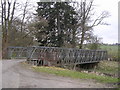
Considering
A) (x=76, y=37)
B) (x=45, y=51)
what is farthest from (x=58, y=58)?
(x=76, y=37)

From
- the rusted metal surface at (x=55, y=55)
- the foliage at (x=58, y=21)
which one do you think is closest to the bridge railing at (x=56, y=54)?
the rusted metal surface at (x=55, y=55)

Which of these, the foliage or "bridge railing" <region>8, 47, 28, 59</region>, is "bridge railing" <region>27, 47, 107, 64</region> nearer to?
"bridge railing" <region>8, 47, 28, 59</region>

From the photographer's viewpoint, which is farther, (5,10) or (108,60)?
(108,60)

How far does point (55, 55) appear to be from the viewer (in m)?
20.6

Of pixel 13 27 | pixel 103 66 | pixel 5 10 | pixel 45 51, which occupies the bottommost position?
pixel 103 66

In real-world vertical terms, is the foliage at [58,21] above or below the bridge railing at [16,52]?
above

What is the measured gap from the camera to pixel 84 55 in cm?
2742

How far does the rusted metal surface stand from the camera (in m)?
18.5

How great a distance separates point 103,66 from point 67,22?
35.4ft

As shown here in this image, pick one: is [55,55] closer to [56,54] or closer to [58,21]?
[56,54]

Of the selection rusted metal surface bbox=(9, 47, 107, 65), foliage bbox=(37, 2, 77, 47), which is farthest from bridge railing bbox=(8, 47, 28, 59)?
foliage bbox=(37, 2, 77, 47)

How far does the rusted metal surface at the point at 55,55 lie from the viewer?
18502mm

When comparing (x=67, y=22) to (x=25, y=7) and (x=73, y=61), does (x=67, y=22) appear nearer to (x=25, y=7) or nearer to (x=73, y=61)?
(x=25, y=7)

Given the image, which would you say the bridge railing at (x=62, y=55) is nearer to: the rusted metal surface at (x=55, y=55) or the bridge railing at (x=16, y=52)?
the rusted metal surface at (x=55, y=55)
